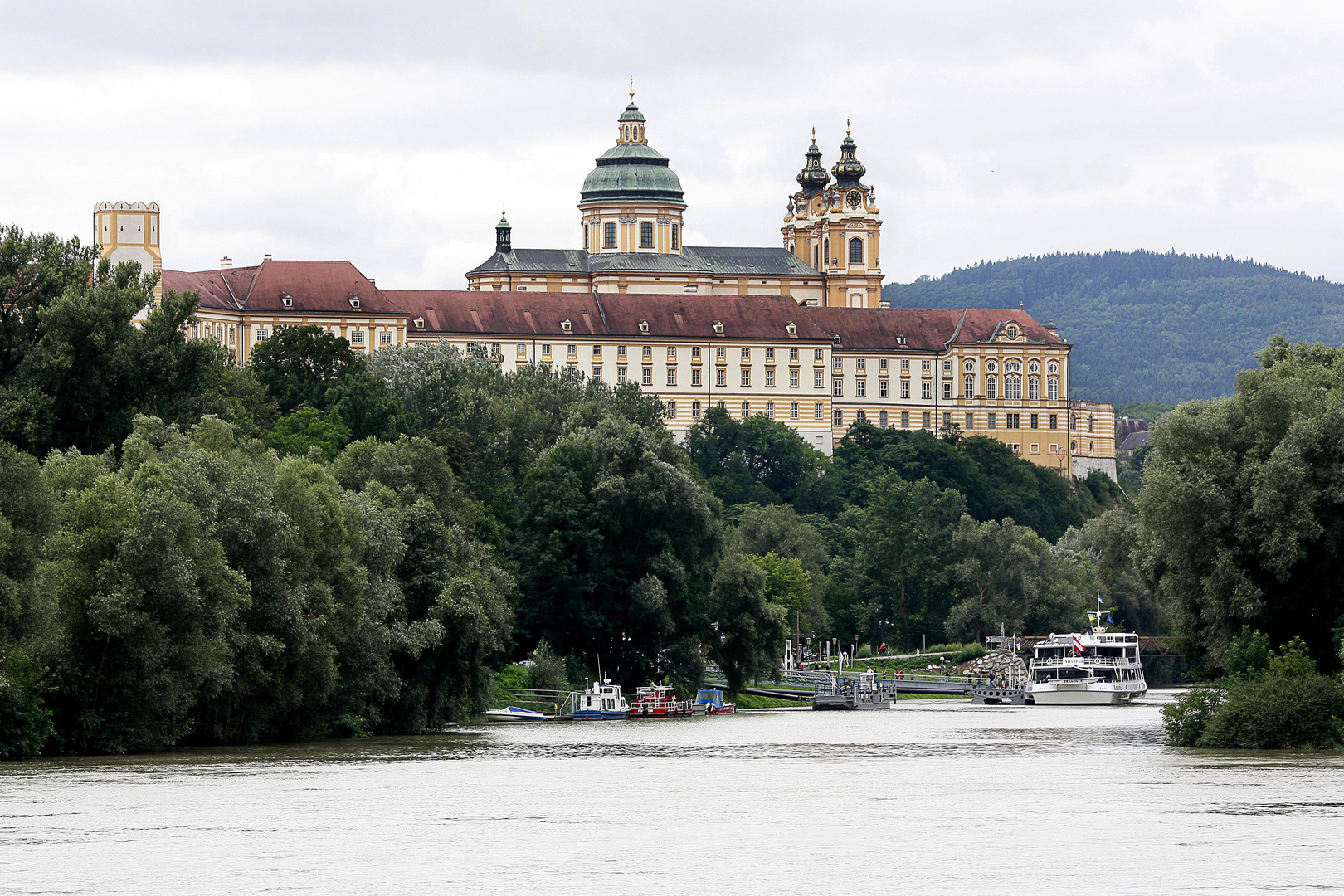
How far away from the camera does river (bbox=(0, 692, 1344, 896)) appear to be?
33719 mm

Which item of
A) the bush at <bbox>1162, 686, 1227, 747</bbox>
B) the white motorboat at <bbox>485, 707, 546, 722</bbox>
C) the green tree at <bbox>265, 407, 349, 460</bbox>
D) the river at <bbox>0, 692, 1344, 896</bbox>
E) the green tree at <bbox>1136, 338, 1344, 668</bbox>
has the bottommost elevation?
the river at <bbox>0, 692, 1344, 896</bbox>

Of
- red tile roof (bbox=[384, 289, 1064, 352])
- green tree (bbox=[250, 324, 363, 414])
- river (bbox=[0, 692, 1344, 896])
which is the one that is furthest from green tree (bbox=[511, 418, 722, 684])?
red tile roof (bbox=[384, 289, 1064, 352])

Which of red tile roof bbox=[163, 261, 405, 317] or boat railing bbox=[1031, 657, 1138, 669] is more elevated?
red tile roof bbox=[163, 261, 405, 317]

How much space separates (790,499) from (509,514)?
82.6m

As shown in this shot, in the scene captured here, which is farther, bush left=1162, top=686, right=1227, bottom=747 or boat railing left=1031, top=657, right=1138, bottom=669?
boat railing left=1031, top=657, right=1138, bottom=669

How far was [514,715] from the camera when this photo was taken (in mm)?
79375

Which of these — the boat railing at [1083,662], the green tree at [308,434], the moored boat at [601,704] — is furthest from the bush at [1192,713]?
the boat railing at [1083,662]

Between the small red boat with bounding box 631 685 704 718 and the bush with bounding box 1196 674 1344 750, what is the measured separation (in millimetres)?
33199

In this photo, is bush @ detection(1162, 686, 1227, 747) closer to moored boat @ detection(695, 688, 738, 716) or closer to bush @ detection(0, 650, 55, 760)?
bush @ detection(0, 650, 55, 760)

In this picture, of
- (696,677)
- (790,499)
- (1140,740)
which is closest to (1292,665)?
(1140,740)

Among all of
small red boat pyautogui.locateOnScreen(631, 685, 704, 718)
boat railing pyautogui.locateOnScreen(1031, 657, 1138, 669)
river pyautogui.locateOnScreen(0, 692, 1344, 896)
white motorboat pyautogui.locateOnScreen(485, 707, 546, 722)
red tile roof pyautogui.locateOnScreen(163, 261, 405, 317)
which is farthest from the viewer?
red tile roof pyautogui.locateOnScreen(163, 261, 405, 317)

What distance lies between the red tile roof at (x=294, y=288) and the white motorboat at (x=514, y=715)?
96.2 meters

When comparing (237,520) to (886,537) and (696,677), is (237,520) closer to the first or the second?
(696,677)

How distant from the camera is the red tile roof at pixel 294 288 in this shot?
17300cm
